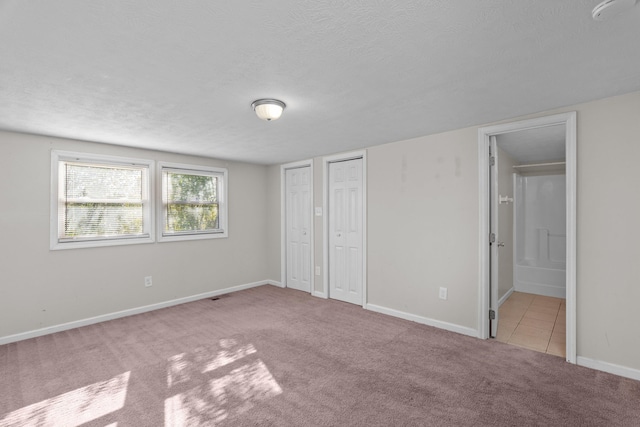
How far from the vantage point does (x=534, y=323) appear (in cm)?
363

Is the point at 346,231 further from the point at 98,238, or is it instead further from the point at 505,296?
the point at 98,238

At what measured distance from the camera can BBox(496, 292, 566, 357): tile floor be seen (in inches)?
121

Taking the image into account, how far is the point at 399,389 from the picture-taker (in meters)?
2.30

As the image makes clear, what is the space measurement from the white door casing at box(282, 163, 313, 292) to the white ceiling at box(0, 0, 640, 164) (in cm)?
216

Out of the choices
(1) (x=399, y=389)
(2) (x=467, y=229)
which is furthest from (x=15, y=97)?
(2) (x=467, y=229)

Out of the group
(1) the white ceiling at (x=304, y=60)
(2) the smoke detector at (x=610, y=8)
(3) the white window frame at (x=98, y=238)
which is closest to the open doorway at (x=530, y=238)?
(1) the white ceiling at (x=304, y=60)

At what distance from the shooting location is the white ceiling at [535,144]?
3.34 metres

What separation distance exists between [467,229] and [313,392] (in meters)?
2.26

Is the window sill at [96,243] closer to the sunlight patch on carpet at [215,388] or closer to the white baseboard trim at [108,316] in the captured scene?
the white baseboard trim at [108,316]

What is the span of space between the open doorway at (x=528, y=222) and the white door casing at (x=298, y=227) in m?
2.63

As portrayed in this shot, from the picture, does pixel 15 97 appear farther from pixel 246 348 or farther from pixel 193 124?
pixel 246 348

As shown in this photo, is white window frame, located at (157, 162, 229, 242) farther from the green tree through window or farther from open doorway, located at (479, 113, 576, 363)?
open doorway, located at (479, 113, 576, 363)

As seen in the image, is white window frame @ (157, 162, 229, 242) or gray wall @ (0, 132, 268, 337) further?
white window frame @ (157, 162, 229, 242)

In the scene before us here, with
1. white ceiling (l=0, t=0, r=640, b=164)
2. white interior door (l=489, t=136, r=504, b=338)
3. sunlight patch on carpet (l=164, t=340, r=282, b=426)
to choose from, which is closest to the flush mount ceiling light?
white ceiling (l=0, t=0, r=640, b=164)
